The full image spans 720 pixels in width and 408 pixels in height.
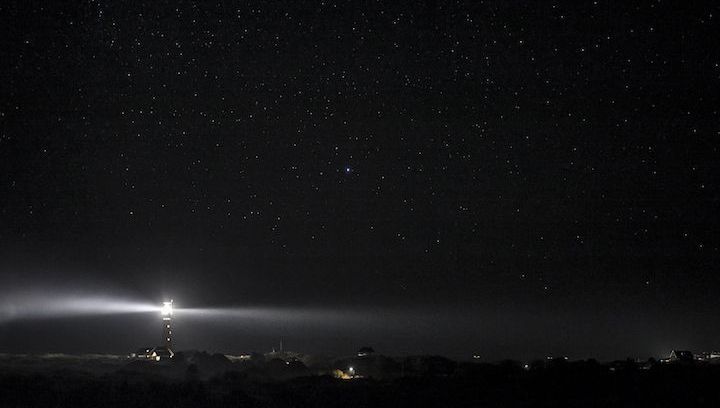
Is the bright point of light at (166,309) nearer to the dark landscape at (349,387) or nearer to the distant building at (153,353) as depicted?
the distant building at (153,353)

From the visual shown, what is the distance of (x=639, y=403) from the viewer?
21.8 metres

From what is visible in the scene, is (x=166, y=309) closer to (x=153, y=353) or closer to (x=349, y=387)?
Result: (x=153, y=353)

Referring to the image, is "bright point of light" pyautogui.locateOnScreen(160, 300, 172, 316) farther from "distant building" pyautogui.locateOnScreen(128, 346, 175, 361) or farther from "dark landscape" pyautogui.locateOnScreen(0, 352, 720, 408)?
"dark landscape" pyautogui.locateOnScreen(0, 352, 720, 408)

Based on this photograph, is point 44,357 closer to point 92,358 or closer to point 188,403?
point 92,358

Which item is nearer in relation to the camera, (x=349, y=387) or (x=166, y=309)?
(x=349, y=387)

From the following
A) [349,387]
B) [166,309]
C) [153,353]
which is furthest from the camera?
[166,309]

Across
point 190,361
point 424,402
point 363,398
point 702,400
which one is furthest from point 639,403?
point 190,361

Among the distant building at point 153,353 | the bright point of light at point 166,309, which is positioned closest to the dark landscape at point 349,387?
the distant building at point 153,353

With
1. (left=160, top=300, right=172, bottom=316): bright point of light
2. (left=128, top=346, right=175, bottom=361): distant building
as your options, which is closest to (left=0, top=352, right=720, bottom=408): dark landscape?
(left=128, top=346, right=175, bottom=361): distant building

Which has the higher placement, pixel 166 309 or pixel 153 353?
pixel 166 309

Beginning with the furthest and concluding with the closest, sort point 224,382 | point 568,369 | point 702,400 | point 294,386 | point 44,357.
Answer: point 44,357 → point 568,369 → point 224,382 → point 294,386 → point 702,400

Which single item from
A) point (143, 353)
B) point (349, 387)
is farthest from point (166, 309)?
point (349, 387)

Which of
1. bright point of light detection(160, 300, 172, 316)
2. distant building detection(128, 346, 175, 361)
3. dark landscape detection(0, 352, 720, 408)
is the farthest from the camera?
bright point of light detection(160, 300, 172, 316)

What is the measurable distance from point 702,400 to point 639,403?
66.9 inches
